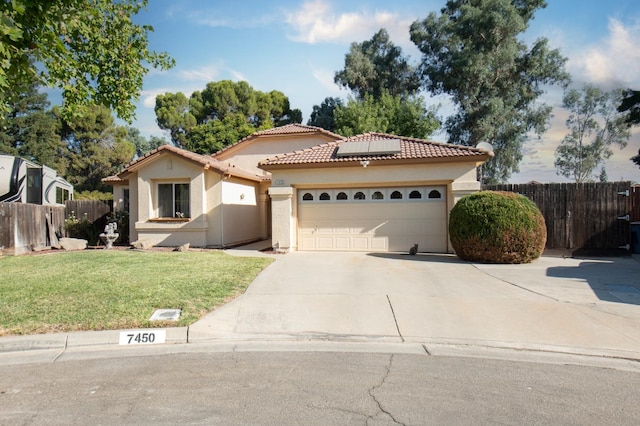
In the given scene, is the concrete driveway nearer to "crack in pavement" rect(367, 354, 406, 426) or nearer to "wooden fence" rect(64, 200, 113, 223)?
"crack in pavement" rect(367, 354, 406, 426)

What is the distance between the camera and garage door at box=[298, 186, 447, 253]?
531 inches

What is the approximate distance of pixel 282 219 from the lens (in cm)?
1391

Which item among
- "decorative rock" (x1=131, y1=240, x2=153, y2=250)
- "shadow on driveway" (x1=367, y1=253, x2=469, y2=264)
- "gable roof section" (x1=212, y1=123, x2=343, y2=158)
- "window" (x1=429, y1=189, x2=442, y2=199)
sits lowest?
"shadow on driveway" (x1=367, y1=253, x2=469, y2=264)

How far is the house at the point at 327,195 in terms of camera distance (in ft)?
43.5

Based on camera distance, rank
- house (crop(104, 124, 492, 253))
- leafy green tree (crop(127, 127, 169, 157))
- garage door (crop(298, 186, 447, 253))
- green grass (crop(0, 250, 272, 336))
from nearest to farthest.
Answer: green grass (crop(0, 250, 272, 336)), house (crop(104, 124, 492, 253)), garage door (crop(298, 186, 447, 253)), leafy green tree (crop(127, 127, 169, 157))

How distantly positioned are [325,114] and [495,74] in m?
14.4

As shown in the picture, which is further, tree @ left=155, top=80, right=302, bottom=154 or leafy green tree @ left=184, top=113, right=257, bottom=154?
tree @ left=155, top=80, right=302, bottom=154

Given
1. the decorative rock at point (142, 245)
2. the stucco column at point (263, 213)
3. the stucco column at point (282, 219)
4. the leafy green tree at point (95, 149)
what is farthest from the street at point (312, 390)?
the leafy green tree at point (95, 149)

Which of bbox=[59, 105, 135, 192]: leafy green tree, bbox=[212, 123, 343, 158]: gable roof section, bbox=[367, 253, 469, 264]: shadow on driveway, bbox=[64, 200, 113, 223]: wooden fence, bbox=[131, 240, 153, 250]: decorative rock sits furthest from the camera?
bbox=[59, 105, 135, 192]: leafy green tree

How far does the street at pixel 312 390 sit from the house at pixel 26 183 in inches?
568

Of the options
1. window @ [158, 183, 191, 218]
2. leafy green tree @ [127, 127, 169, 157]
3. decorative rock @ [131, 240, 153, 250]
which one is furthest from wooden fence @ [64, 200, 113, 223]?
leafy green tree @ [127, 127, 169, 157]

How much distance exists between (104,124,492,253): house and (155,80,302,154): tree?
18.0 metres

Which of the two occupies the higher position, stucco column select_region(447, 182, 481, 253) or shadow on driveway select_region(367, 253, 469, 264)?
stucco column select_region(447, 182, 481, 253)

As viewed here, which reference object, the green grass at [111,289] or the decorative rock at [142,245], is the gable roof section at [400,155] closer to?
the green grass at [111,289]
